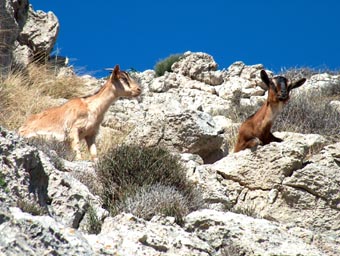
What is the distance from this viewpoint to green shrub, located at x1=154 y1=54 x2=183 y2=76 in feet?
82.6

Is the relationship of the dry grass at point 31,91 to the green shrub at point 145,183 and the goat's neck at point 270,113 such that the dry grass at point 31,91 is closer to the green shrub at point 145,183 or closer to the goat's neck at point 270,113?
the goat's neck at point 270,113

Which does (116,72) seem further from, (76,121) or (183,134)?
(183,134)

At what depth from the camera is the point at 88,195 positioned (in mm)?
7180

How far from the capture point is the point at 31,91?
1736cm

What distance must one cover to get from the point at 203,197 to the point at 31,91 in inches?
376

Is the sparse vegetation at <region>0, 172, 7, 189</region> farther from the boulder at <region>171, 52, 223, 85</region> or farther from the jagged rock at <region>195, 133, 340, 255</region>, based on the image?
the boulder at <region>171, 52, 223, 85</region>

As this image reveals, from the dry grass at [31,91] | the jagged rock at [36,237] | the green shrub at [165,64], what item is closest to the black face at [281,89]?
the dry grass at [31,91]

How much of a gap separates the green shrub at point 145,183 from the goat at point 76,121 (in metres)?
3.70

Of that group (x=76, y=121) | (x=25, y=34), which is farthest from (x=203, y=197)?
(x=25, y=34)

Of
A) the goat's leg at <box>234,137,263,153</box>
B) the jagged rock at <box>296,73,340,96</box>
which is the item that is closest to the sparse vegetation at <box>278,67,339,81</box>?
the jagged rock at <box>296,73,340,96</box>

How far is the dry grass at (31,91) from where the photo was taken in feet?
50.4

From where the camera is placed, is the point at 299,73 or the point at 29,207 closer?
the point at 29,207

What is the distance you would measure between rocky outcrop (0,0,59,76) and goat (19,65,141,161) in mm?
3770

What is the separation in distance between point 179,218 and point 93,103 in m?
6.80
